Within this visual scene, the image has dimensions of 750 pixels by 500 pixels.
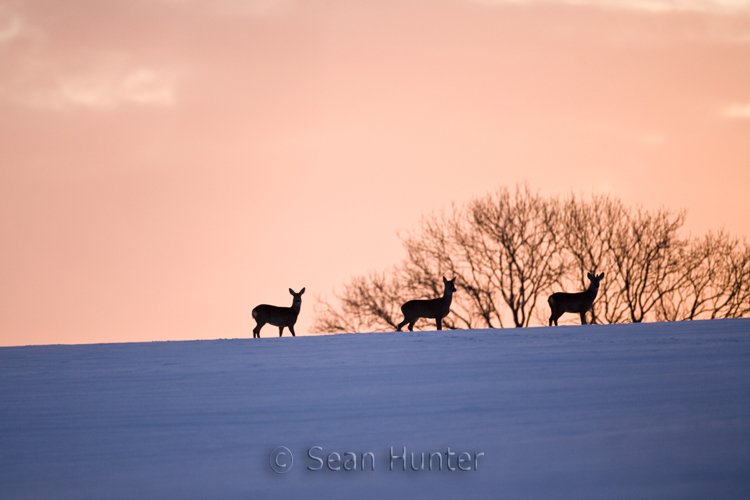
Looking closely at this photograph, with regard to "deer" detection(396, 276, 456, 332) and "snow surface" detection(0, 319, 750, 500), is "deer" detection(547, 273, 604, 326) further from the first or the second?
"snow surface" detection(0, 319, 750, 500)

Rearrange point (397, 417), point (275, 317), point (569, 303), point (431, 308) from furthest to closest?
point (569, 303)
point (431, 308)
point (275, 317)
point (397, 417)

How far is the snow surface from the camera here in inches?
232

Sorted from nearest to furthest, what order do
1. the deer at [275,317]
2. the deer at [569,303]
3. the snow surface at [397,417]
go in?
the snow surface at [397,417], the deer at [275,317], the deer at [569,303]

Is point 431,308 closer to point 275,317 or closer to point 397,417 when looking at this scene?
point 275,317

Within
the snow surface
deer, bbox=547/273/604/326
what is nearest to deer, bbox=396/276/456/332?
deer, bbox=547/273/604/326

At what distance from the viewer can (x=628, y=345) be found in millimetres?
10352

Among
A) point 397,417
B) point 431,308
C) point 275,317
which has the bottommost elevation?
point 397,417

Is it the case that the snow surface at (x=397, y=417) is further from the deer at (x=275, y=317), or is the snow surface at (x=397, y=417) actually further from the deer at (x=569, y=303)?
the deer at (x=569, y=303)

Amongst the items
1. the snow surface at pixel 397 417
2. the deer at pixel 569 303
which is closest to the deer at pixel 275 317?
the snow surface at pixel 397 417

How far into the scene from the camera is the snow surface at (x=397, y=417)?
590 centimetres

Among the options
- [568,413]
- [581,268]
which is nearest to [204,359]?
[568,413]

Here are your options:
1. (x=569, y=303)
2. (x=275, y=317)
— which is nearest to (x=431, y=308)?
(x=569, y=303)

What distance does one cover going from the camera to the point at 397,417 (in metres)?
7.49

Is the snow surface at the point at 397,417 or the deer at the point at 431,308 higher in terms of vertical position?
the deer at the point at 431,308
